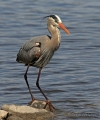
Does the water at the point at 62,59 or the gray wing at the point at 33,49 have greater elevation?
the gray wing at the point at 33,49

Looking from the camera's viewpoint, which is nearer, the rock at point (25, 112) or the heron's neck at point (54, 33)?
the rock at point (25, 112)

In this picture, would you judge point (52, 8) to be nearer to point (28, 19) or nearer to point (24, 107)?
point (28, 19)

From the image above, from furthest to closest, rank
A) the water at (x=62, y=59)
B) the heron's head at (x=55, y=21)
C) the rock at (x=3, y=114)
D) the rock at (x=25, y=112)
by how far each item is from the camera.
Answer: the water at (x=62, y=59)
the heron's head at (x=55, y=21)
the rock at (x=25, y=112)
the rock at (x=3, y=114)

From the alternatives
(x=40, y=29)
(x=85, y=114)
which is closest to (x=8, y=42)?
(x=40, y=29)

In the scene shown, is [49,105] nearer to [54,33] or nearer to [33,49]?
[33,49]

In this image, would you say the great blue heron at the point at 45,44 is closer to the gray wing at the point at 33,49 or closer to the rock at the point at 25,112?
the gray wing at the point at 33,49

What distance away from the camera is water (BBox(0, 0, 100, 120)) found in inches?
382

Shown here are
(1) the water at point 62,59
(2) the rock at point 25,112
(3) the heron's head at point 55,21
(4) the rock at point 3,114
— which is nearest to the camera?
(4) the rock at point 3,114

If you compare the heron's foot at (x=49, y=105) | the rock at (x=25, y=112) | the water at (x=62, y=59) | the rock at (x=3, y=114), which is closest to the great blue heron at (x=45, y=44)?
the heron's foot at (x=49, y=105)

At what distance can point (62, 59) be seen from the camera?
1249 centimetres

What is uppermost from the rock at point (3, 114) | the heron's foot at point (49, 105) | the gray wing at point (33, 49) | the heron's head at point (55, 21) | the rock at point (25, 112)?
the heron's head at point (55, 21)

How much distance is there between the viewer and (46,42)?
30.0 ft

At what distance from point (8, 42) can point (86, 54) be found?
2208mm

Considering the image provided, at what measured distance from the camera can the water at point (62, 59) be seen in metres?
9.70
